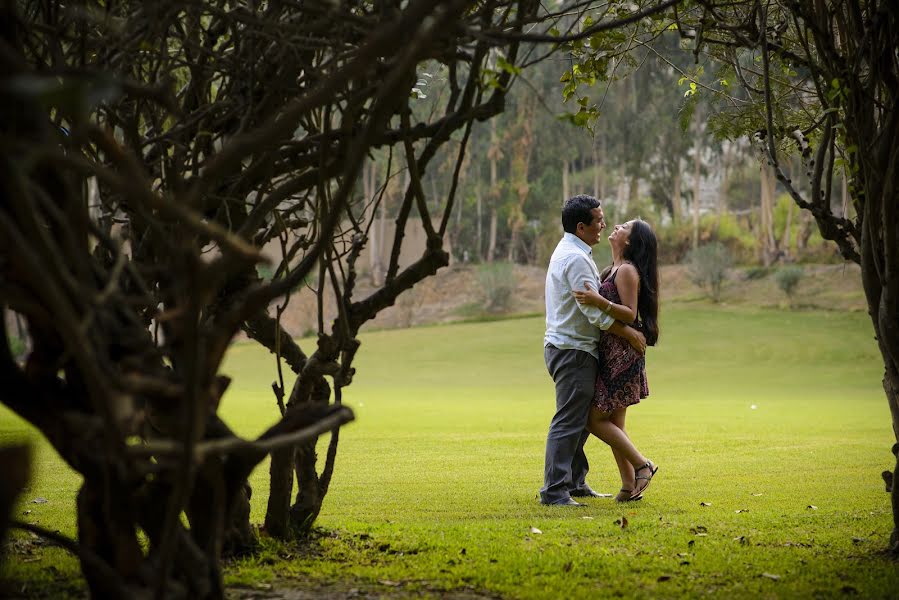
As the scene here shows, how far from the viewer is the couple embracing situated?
735 centimetres

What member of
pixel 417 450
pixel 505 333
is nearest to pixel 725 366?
pixel 505 333

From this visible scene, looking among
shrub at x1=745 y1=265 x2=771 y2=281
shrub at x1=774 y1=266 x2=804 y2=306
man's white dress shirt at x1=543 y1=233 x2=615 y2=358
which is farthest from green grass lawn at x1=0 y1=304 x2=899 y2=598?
shrub at x1=745 y1=265 x2=771 y2=281

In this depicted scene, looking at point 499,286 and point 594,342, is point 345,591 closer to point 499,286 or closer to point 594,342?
point 594,342

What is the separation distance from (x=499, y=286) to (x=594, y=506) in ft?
130

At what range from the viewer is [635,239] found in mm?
7715

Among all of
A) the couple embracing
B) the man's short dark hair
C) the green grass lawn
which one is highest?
the man's short dark hair

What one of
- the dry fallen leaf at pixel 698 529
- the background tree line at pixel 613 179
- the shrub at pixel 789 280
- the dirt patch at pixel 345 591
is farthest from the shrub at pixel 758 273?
the dirt patch at pixel 345 591

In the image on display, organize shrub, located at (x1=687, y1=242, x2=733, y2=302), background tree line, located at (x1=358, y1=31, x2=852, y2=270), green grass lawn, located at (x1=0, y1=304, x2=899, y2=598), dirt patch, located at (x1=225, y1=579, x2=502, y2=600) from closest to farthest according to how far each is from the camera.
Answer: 1. dirt patch, located at (x1=225, y1=579, x2=502, y2=600)
2. green grass lawn, located at (x1=0, y1=304, x2=899, y2=598)
3. shrub, located at (x1=687, y1=242, x2=733, y2=302)
4. background tree line, located at (x1=358, y1=31, x2=852, y2=270)

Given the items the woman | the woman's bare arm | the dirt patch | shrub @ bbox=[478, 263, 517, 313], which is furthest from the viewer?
shrub @ bbox=[478, 263, 517, 313]

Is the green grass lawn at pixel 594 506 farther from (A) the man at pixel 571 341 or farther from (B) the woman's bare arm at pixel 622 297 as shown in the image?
(B) the woman's bare arm at pixel 622 297

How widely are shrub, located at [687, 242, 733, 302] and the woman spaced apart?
37050 millimetres

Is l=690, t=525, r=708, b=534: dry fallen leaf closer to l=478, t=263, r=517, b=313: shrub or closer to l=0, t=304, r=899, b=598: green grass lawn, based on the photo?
l=0, t=304, r=899, b=598: green grass lawn

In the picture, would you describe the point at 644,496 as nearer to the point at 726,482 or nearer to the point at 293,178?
the point at 726,482

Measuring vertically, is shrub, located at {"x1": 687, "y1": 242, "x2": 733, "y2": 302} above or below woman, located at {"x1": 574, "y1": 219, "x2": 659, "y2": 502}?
above
